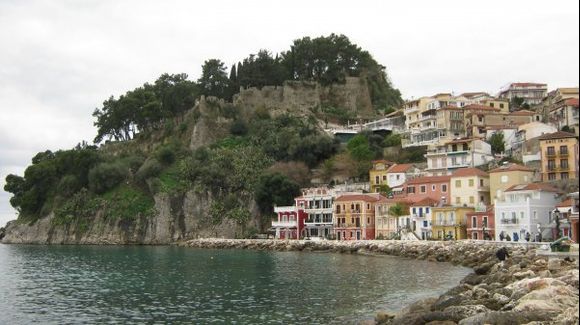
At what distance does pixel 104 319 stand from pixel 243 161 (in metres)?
61.1

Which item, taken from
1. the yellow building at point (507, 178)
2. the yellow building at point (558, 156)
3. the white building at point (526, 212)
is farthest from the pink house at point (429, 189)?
the white building at point (526, 212)

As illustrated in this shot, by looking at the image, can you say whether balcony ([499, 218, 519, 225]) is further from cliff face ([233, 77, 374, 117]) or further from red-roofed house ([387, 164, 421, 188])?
cliff face ([233, 77, 374, 117])

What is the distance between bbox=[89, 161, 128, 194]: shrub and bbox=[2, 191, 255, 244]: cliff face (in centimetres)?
437

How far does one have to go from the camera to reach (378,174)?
77.3 m

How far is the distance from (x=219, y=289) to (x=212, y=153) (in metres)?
56.5

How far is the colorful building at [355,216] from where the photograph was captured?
6988 cm

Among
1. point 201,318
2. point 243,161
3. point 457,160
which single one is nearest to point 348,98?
point 243,161

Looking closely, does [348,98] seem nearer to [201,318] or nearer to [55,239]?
[55,239]

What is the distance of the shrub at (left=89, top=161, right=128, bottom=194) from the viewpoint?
301 feet

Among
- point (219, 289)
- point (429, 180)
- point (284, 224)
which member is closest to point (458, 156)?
point (429, 180)

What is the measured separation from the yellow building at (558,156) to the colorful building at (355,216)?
18306 mm

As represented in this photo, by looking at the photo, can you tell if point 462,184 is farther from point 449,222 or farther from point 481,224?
point 481,224

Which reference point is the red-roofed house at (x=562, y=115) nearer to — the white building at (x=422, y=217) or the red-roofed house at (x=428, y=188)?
the red-roofed house at (x=428, y=188)

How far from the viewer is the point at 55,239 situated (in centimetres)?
9419
